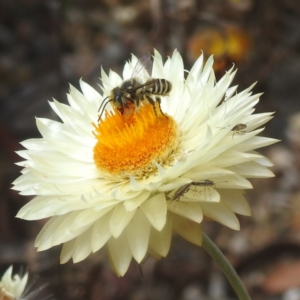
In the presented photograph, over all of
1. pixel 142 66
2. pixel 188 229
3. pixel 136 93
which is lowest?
pixel 188 229

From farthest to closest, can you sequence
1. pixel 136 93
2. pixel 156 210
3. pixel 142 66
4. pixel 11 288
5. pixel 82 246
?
pixel 142 66 → pixel 136 93 → pixel 11 288 → pixel 82 246 → pixel 156 210

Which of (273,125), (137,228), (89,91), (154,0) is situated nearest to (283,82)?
(273,125)

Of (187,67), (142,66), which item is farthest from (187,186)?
(187,67)

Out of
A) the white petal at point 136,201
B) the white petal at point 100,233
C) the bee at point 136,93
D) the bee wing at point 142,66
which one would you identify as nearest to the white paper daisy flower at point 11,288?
the white petal at point 100,233

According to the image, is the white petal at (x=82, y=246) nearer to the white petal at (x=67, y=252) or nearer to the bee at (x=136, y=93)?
the white petal at (x=67, y=252)

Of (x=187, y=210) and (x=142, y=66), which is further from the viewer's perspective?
(x=142, y=66)

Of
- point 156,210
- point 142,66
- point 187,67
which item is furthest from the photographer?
point 187,67

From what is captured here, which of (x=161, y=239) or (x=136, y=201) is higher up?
(x=136, y=201)

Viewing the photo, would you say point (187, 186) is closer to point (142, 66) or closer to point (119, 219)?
point (119, 219)
